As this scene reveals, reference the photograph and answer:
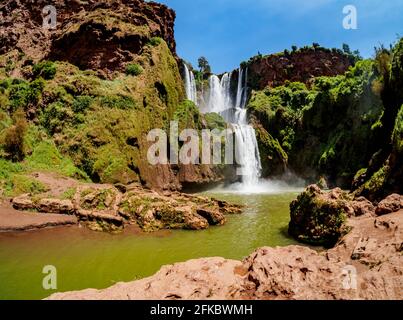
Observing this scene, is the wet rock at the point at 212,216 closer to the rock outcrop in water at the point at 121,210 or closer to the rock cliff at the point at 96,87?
the rock outcrop in water at the point at 121,210

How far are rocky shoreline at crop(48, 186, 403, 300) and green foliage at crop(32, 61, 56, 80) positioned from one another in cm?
3062

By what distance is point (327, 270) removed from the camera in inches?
260

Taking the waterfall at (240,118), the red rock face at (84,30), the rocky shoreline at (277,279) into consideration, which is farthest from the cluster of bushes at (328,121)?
the rocky shoreline at (277,279)

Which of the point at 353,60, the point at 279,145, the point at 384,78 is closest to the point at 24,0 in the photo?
the point at 279,145

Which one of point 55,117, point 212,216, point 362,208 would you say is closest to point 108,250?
point 212,216

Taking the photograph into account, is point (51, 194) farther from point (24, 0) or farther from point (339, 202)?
point (24, 0)

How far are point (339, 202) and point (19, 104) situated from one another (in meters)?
28.8

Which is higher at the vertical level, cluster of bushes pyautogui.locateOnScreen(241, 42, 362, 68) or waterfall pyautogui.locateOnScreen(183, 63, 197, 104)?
cluster of bushes pyautogui.locateOnScreen(241, 42, 362, 68)

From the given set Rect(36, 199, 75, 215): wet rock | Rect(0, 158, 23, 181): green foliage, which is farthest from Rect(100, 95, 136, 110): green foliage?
Rect(36, 199, 75, 215): wet rock

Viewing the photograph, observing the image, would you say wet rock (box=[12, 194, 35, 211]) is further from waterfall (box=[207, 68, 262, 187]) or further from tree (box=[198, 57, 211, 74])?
tree (box=[198, 57, 211, 74])

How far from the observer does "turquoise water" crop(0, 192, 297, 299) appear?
10211mm

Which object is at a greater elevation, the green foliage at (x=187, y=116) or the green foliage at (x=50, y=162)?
the green foliage at (x=187, y=116)

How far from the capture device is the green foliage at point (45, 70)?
32.3 m

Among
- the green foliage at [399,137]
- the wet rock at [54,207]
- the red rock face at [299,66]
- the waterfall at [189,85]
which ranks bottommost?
the wet rock at [54,207]
